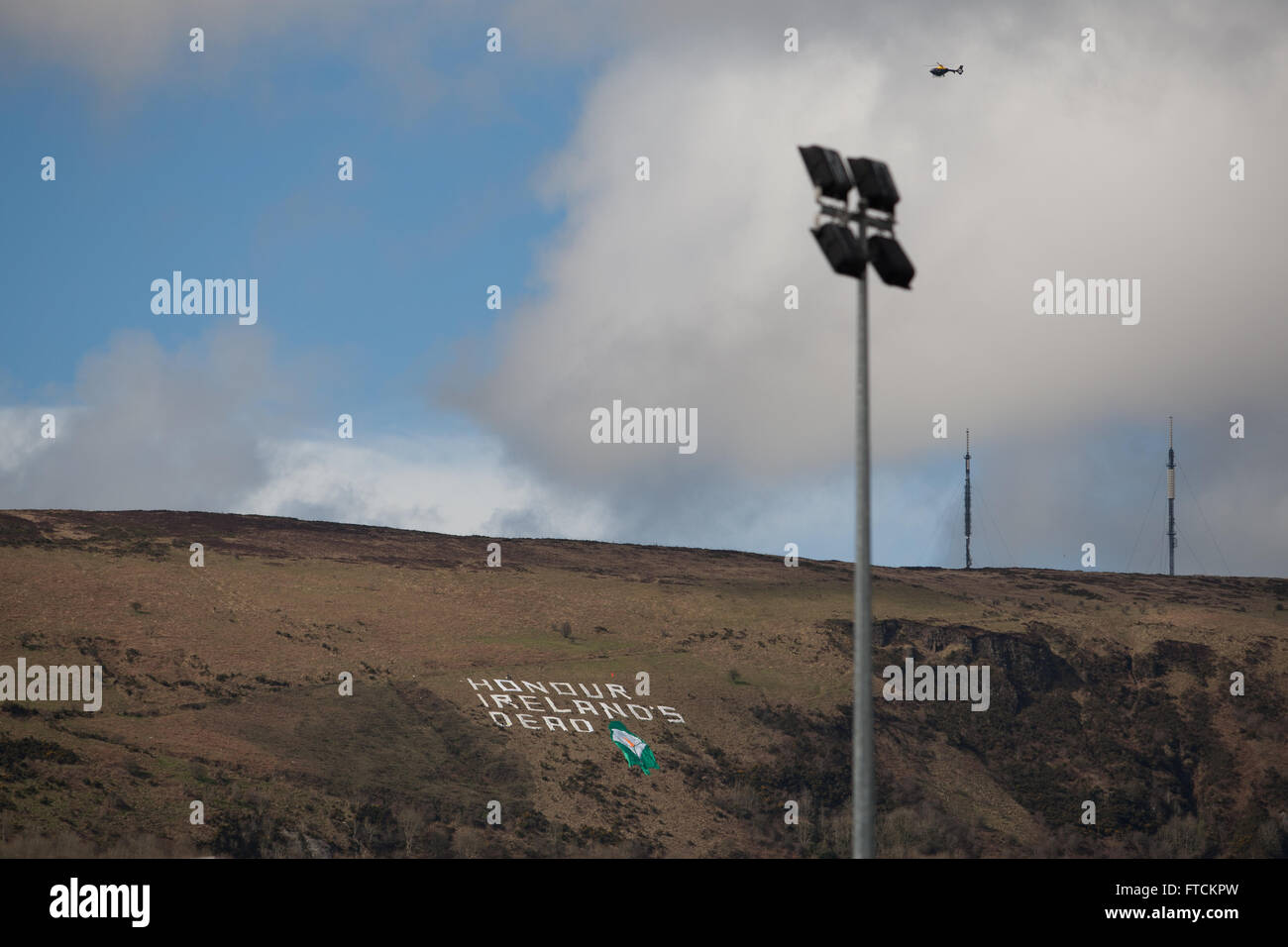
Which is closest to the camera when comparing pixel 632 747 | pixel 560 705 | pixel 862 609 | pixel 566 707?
pixel 862 609

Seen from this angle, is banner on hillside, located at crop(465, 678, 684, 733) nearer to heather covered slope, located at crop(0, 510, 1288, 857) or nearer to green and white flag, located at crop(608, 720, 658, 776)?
heather covered slope, located at crop(0, 510, 1288, 857)

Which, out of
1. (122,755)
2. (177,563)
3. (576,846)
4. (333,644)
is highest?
(177,563)

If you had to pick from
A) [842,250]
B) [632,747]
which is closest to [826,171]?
[842,250]

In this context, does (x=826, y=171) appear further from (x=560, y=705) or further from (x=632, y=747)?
(x=560, y=705)

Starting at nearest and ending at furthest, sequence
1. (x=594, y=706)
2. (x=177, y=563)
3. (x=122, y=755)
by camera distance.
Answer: (x=122, y=755)
(x=594, y=706)
(x=177, y=563)

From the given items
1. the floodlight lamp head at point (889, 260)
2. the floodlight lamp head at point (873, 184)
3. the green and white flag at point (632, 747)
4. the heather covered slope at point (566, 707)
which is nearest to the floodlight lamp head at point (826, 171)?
the floodlight lamp head at point (873, 184)
